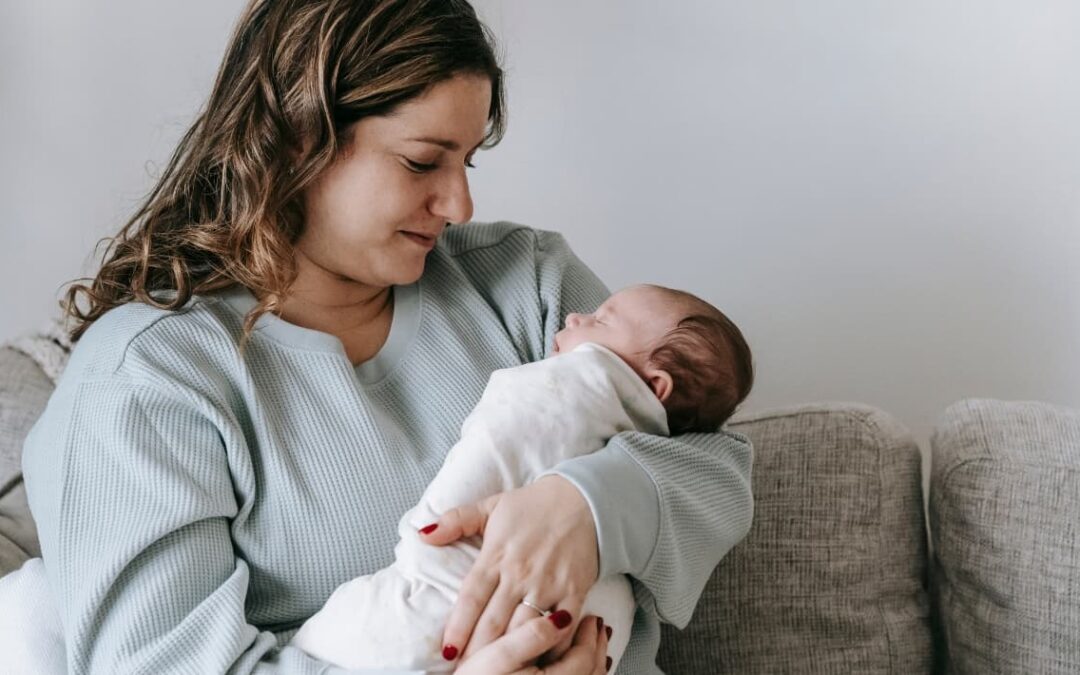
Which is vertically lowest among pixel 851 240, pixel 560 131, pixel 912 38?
pixel 851 240

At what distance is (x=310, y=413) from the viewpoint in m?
1.54

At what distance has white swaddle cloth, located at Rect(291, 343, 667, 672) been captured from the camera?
51.8 inches

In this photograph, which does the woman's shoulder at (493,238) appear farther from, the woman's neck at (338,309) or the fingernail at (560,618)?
the fingernail at (560,618)

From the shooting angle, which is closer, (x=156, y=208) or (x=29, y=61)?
(x=156, y=208)

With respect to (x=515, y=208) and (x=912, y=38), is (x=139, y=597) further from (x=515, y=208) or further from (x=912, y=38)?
(x=912, y=38)

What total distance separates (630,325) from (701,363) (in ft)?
0.34

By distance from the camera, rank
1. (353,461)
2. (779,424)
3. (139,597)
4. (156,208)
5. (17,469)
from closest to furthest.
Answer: (139,597) < (353,461) < (156,208) < (17,469) < (779,424)

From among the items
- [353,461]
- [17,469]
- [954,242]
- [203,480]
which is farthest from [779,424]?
[17,469]

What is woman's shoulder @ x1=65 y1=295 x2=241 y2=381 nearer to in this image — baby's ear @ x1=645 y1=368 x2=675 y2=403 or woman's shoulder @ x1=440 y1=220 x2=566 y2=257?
woman's shoulder @ x1=440 y1=220 x2=566 y2=257

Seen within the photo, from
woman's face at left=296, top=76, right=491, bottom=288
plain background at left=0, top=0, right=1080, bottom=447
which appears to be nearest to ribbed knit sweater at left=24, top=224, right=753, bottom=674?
woman's face at left=296, top=76, right=491, bottom=288

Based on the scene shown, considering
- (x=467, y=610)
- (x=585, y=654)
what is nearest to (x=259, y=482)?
(x=467, y=610)

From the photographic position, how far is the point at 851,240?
2.30m

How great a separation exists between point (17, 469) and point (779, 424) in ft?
3.78

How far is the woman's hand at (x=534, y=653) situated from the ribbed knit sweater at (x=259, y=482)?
99 millimetres
